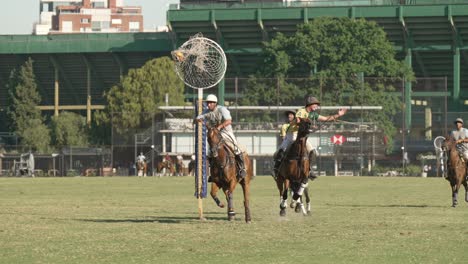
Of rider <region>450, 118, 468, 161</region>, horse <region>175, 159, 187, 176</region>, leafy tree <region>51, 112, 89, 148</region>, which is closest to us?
rider <region>450, 118, 468, 161</region>

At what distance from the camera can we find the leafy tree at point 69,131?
146125 mm

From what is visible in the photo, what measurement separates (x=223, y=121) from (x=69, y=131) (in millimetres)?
119424

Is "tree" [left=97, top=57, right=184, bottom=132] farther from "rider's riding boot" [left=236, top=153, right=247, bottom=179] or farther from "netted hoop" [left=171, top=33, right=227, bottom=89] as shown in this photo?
"rider's riding boot" [left=236, top=153, right=247, bottom=179]

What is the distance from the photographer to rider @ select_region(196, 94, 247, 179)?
3019 centimetres

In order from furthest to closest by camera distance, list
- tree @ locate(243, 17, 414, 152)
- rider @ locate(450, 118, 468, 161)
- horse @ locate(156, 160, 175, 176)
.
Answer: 1. tree @ locate(243, 17, 414, 152)
2. horse @ locate(156, 160, 175, 176)
3. rider @ locate(450, 118, 468, 161)

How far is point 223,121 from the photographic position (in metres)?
30.2

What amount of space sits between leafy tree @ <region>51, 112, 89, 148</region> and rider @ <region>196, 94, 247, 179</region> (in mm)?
113708

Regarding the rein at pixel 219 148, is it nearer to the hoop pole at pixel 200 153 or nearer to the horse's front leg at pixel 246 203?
the horse's front leg at pixel 246 203

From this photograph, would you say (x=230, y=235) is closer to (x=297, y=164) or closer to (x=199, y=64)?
(x=297, y=164)

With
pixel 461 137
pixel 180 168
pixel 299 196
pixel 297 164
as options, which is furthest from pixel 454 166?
pixel 180 168

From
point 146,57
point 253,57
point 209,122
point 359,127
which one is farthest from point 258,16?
point 209,122

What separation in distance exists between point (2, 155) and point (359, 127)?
33.6 metres

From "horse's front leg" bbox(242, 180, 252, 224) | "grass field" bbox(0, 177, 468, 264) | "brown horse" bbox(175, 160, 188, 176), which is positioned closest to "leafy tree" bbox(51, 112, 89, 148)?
"brown horse" bbox(175, 160, 188, 176)

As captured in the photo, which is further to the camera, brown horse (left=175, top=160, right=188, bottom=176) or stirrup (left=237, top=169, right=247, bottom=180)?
brown horse (left=175, top=160, right=188, bottom=176)
